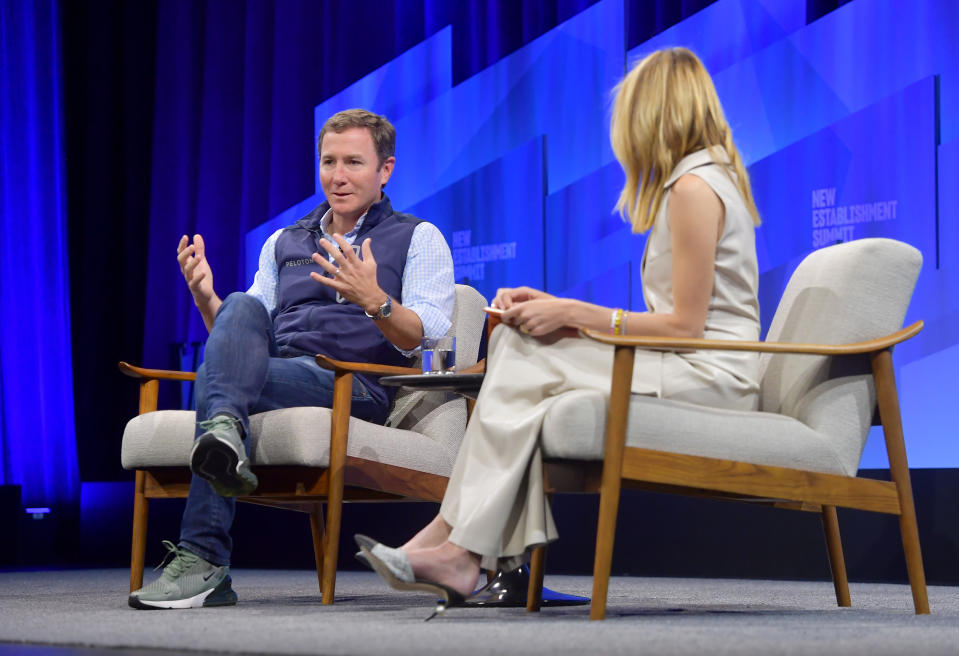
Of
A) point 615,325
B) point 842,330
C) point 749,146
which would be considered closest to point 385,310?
point 615,325

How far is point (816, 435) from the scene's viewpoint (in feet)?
7.30

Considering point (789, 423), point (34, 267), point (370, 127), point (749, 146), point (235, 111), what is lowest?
point (789, 423)

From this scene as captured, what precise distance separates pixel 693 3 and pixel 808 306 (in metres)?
2.37

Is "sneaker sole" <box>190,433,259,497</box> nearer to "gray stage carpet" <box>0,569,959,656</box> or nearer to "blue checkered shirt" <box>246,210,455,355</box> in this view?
"gray stage carpet" <box>0,569,959,656</box>

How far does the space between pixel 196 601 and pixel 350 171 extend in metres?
1.13

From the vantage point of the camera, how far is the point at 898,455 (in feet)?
7.50

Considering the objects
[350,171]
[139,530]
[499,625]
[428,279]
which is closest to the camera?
[499,625]

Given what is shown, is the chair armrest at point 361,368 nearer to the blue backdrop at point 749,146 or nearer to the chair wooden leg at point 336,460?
the chair wooden leg at point 336,460

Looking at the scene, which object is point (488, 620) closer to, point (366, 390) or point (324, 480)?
point (324, 480)

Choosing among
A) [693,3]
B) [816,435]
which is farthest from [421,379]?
[693,3]

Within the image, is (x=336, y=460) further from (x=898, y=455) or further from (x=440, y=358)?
(x=898, y=455)

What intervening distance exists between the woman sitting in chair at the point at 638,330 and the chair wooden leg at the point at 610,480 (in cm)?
10

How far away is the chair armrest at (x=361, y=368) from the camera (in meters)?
2.59

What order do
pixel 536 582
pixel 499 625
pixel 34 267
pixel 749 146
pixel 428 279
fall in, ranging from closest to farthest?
1. pixel 499 625
2. pixel 536 582
3. pixel 428 279
4. pixel 749 146
5. pixel 34 267
